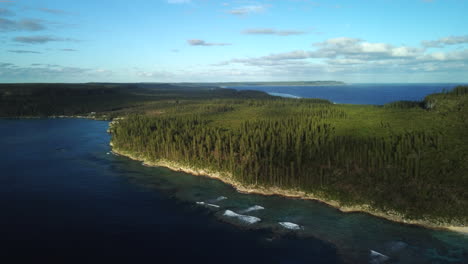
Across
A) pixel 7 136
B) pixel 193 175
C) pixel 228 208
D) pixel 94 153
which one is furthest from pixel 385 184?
pixel 7 136

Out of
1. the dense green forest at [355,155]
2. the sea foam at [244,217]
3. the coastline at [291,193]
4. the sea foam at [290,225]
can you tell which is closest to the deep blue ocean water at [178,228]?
the sea foam at [290,225]

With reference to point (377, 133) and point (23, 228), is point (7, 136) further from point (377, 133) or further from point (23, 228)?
point (377, 133)

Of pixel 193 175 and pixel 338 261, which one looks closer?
pixel 338 261

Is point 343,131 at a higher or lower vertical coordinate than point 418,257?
higher

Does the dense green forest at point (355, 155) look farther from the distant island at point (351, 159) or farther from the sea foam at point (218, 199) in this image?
the sea foam at point (218, 199)

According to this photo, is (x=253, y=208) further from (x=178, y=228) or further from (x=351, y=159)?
(x=351, y=159)

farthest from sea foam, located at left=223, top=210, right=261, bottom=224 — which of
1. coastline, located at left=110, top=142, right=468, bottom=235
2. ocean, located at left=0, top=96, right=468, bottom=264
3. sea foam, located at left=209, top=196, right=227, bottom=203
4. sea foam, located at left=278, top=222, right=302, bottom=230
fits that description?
coastline, located at left=110, top=142, right=468, bottom=235
